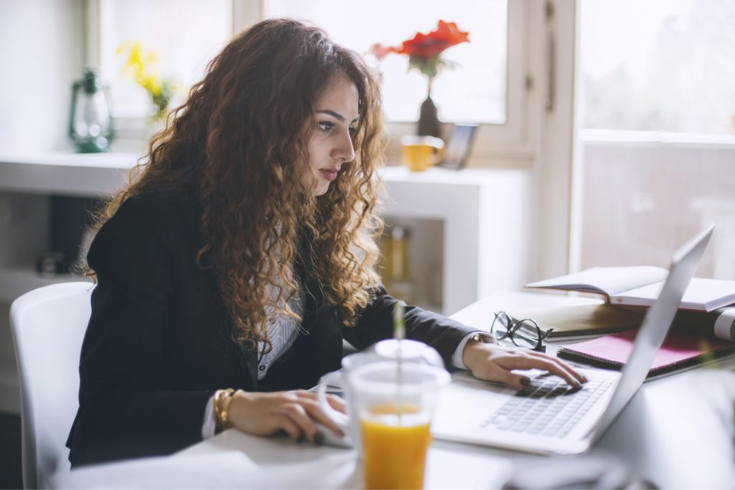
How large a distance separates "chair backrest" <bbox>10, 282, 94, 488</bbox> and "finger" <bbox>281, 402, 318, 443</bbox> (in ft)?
1.65

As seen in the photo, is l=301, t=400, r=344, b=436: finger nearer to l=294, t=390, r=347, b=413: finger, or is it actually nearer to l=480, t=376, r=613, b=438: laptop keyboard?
l=294, t=390, r=347, b=413: finger

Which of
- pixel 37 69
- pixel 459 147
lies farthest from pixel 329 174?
pixel 37 69

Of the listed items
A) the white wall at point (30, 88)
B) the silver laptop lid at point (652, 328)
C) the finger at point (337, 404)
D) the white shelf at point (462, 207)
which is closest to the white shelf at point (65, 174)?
the white shelf at point (462, 207)

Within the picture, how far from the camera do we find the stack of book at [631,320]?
1.25 m

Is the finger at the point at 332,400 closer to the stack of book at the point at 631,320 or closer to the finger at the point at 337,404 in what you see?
the finger at the point at 337,404

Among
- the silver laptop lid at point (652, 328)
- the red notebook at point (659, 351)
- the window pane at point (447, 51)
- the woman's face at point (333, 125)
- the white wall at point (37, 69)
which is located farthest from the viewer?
the white wall at point (37, 69)

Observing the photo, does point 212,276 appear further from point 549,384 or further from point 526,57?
point 526,57

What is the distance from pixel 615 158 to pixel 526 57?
1.31 feet

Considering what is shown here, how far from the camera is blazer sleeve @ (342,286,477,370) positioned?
125 cm

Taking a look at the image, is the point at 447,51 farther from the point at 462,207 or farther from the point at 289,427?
the point at 289,427

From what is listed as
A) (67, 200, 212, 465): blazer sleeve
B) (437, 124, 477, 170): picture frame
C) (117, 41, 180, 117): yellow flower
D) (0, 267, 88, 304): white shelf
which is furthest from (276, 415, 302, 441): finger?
(117, 41, 180, 117): yellow flower

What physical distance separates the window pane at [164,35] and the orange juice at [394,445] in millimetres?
2353

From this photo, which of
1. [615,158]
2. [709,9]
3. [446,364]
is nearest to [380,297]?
[446,364]

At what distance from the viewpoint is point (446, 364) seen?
4.07 feet
